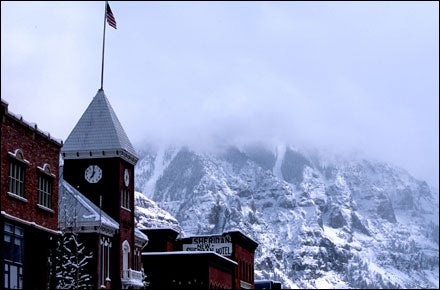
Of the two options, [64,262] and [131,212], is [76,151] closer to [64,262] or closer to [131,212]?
[131,212]

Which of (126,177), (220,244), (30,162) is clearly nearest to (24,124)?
(30,162)

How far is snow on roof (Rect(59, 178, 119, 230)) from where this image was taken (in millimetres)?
60031

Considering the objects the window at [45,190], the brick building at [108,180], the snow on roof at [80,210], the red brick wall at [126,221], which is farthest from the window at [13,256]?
the red brick wall at [126,221]

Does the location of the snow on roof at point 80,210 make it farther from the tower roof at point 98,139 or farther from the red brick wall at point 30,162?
the red brick wall at point 30,162

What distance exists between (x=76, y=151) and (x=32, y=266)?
20.2 metres

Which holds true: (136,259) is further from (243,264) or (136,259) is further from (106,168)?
(243,264)

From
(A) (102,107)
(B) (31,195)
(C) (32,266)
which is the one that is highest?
(A) (102,107)

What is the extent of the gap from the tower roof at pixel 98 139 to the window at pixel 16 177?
1974 centimetres

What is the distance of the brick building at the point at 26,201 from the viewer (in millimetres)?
43375

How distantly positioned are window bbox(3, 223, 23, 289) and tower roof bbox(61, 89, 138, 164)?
20431 mm

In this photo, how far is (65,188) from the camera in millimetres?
63438

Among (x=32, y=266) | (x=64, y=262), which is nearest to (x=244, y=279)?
(x=64, y=262)

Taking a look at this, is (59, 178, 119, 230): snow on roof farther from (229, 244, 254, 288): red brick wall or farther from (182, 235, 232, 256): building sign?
(182, 235, 232, 256): building sign

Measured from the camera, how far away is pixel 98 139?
65.9 m
